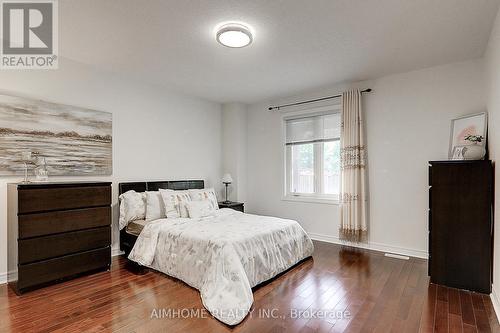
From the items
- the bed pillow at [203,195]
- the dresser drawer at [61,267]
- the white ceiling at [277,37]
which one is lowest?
the dresser drawer at [61,267]

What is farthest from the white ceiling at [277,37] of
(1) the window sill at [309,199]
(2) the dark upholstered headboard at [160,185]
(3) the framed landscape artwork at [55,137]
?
(1) the window sill at [309,199]

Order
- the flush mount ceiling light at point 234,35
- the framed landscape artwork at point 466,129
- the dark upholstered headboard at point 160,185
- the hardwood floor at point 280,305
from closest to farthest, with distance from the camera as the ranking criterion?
the hardwood floor at point 280,305, the flush mount ceiling light at point 234,35, the framed landscape artwork at point 466,129, the dark upholstered headboard at point 160,185

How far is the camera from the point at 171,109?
→ 4.61 metres

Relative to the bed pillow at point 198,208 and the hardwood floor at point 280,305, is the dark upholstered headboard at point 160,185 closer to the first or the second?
the bed pillow at point 198,208

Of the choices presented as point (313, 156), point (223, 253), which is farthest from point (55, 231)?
point (313, 156)

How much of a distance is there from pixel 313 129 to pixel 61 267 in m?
4.08

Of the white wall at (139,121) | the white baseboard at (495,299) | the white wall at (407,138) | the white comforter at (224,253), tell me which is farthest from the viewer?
the white wall at (407,138)

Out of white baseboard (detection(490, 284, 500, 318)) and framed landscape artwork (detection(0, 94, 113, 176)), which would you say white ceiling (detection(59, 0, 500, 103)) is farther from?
white baseboard (detection(490, 284, 500, 318))

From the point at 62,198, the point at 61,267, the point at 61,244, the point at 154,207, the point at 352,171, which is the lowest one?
the point at 61,267

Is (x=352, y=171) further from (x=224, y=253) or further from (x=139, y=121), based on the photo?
(x=139, y=121)

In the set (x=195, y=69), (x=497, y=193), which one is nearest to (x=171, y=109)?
(x=195, y=69)

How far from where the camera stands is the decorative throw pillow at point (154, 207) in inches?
143

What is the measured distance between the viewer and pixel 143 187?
4.06m
